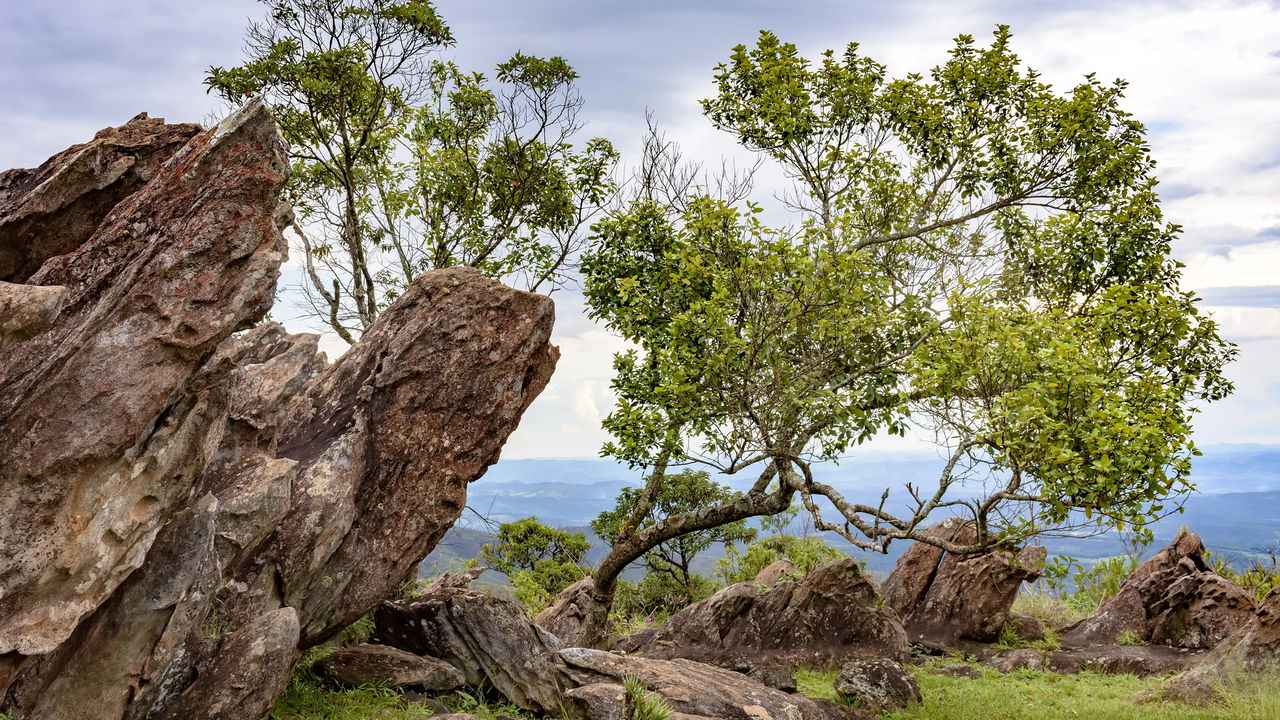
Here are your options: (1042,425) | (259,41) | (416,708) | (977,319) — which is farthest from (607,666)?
(259,41)

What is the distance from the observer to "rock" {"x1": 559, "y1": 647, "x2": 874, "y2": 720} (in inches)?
527

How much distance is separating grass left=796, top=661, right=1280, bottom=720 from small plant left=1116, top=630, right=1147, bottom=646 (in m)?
3.60

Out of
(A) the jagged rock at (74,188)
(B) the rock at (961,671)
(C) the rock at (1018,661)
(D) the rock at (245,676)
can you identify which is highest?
(A) the jagged rock at (74,188)

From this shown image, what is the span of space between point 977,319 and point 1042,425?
3035 millimetres

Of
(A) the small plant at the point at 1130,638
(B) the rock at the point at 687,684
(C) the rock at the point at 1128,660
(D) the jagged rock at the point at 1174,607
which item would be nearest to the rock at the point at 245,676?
(B) the rock at the point at 687,684

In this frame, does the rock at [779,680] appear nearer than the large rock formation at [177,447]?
No

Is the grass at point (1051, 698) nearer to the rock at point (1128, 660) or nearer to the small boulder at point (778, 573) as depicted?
the rock at point (1128, 660)

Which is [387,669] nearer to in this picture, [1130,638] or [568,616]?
[568,616]

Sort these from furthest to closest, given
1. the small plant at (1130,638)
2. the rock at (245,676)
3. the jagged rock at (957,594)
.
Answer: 1. the jagged rock at (957,594)
2. the small plant at (1130,638)
3. the rock at (245,676)

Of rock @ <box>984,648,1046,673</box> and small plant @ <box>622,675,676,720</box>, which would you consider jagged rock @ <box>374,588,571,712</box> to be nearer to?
small plant @ <box>622,675,676,720</box>

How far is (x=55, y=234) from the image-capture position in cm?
1030

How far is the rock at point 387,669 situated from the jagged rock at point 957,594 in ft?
52.9

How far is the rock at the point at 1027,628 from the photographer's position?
85.7ft

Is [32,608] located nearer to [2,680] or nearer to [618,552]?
[2,680]
